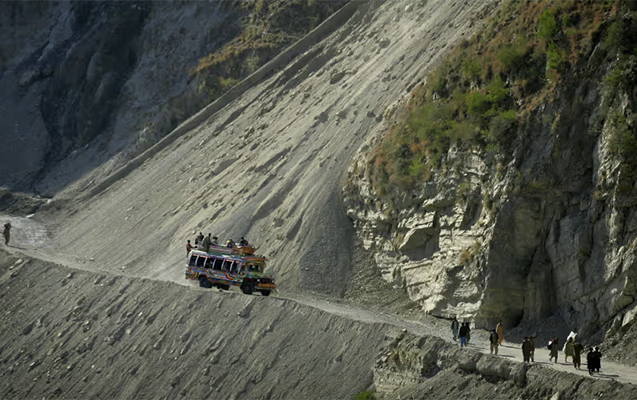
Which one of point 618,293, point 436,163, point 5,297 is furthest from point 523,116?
point 5,297

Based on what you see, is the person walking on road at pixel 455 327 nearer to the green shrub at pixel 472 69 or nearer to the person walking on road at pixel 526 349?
the person walking on road at pixel 526 349

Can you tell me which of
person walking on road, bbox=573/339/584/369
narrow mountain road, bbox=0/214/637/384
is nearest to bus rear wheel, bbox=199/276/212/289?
narrow mountain road, bbox=0/214/637/384

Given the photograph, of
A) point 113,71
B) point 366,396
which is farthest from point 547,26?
point 113,71

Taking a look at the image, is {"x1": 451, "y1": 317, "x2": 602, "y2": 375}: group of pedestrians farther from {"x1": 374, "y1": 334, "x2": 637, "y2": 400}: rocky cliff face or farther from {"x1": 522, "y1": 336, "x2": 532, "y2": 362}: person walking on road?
{"x1": 374, "y1": 334, "x2": 637, "y2": 400}: rocky cliff face

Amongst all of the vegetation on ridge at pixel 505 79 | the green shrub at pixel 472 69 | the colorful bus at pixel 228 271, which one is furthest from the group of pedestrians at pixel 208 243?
the green shrub at pixel 472 69

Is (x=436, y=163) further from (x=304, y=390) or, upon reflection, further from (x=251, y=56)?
(x=251, y=56)

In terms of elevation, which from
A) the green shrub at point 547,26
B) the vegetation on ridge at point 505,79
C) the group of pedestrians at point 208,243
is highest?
the green shrub at point 547,26
